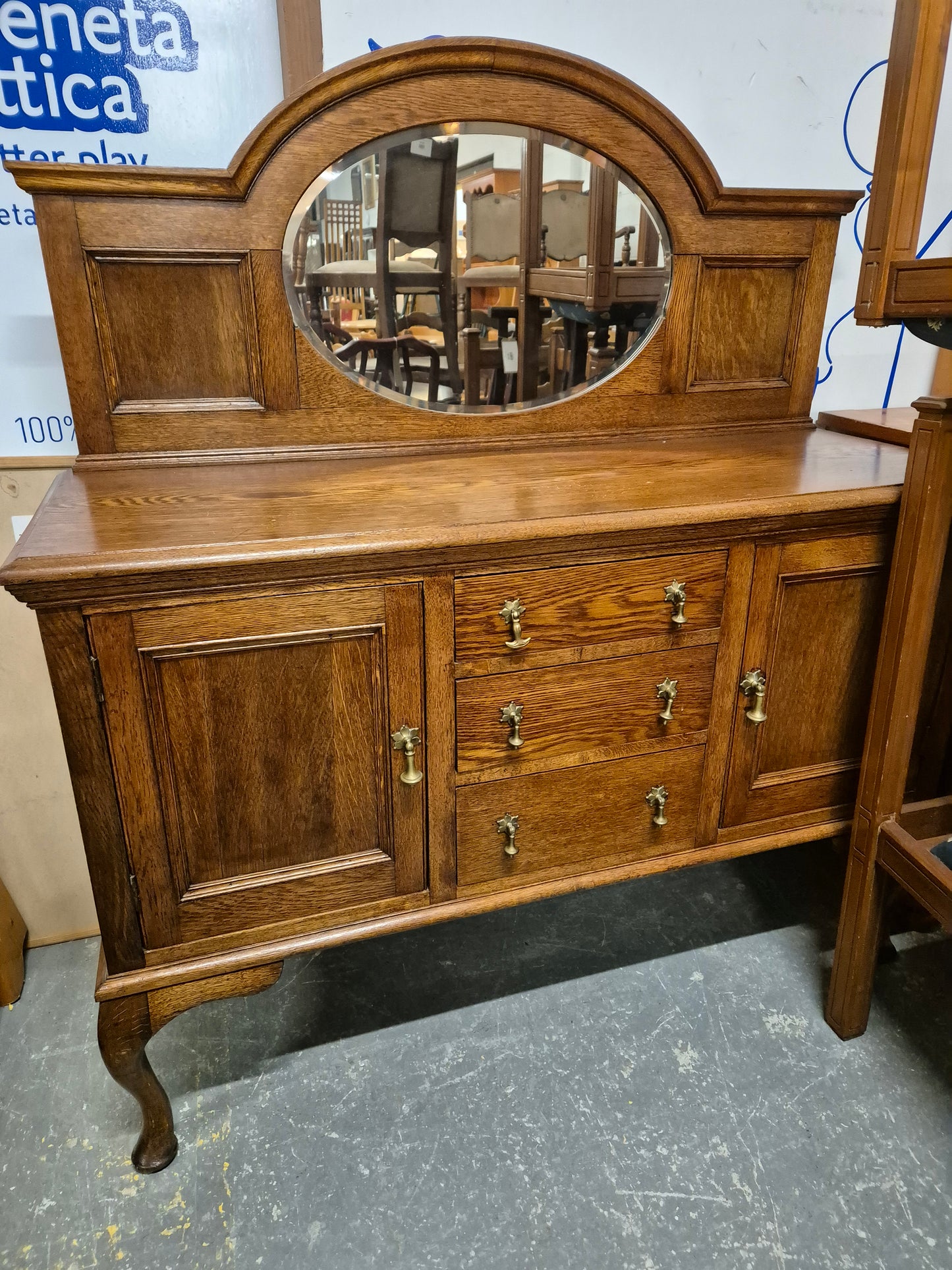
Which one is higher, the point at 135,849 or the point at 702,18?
the point at 702,18

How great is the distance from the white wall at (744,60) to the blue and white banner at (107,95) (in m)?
0.16

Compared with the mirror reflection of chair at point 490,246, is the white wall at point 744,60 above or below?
above

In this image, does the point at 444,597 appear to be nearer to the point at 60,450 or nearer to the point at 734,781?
the point at 734,781

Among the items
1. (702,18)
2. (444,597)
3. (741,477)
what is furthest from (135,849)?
(702,18)

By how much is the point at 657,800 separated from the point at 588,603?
1.30 feet

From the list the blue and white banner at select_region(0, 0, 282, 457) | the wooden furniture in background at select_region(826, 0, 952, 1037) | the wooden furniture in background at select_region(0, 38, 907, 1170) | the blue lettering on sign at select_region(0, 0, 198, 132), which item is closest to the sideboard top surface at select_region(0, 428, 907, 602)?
the wooden furniture in background at select_region(0, 38, 907, 1170)

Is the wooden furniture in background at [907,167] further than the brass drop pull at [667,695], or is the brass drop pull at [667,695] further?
the brass drop pull at [667,695]

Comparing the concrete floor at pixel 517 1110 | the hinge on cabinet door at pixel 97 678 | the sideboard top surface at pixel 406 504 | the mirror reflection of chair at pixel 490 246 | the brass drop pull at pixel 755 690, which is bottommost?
the concrete floor at pixel 517 1110

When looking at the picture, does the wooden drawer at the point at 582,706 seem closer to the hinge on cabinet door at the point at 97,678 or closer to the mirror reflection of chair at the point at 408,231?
the hinge on cabinet door at the point at 97,678

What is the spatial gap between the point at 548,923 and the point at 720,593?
90 cm

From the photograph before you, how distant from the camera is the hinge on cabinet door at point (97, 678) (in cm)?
110

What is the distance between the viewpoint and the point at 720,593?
4.52ft

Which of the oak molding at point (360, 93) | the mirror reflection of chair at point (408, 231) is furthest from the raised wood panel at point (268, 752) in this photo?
the oak molding at point (360, 93)

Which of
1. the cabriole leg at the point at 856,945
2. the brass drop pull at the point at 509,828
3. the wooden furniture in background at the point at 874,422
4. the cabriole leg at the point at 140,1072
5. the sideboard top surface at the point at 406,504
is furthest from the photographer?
the wooden furniture in background at the point at 874,422
